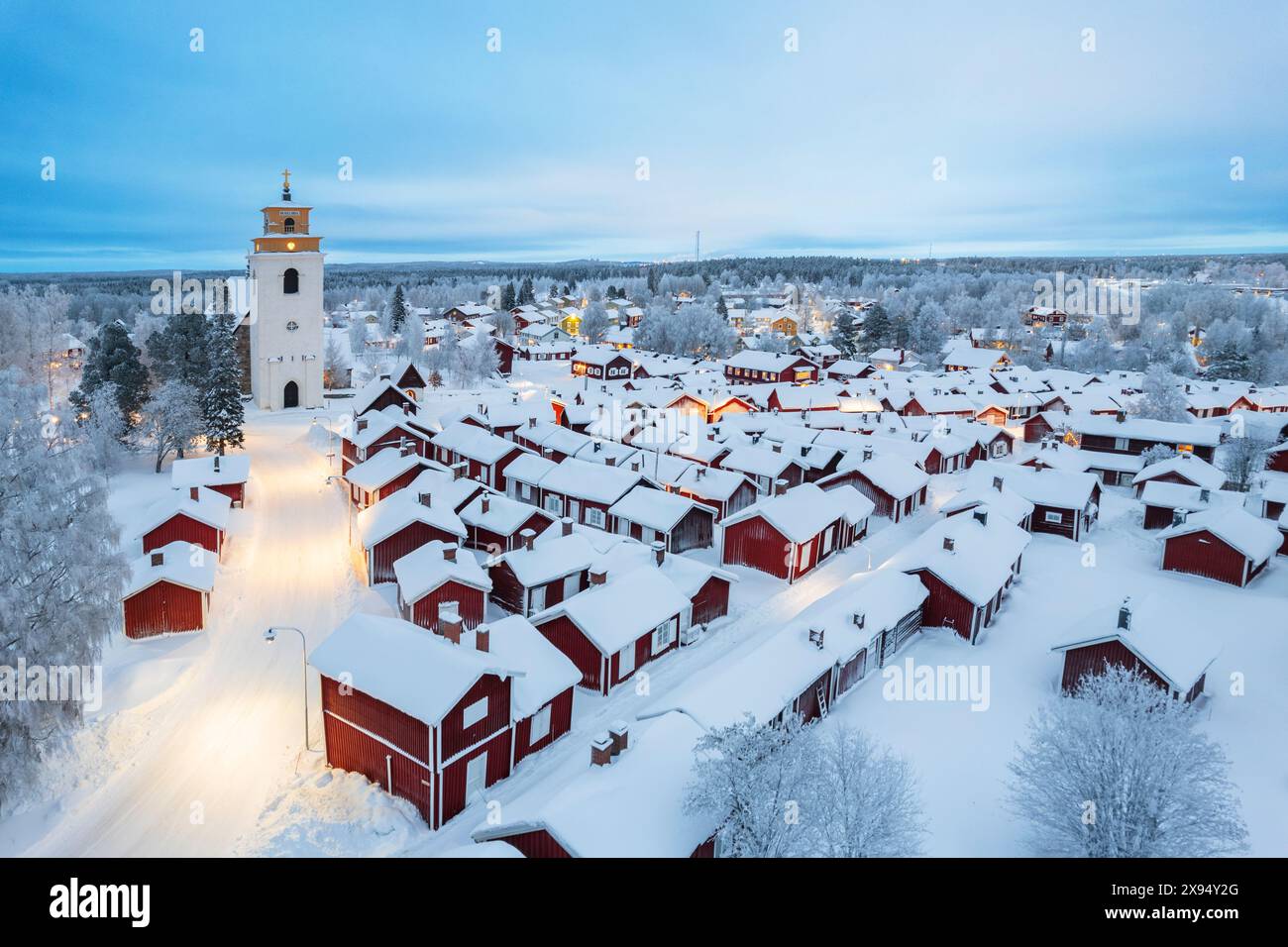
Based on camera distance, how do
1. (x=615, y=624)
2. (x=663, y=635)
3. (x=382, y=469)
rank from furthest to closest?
(x=382, y=469), (x=663, y=635), (x=615, y=624)

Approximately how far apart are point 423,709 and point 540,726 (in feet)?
14.6

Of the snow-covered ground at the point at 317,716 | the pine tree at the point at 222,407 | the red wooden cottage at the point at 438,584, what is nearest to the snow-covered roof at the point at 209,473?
the snow-covered ground at the point at 317,716

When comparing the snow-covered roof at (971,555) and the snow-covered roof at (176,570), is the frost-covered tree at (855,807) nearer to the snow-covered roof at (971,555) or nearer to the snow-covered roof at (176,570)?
the snow-covered roof at (971,555)

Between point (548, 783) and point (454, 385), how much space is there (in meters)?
61.7

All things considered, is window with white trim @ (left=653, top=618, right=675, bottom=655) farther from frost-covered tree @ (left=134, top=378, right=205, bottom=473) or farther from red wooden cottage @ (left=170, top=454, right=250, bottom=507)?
frost-covered tree @ (left=134, top=378, right=205, bottom=473)

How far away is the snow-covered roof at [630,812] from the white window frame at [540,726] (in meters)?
3.61

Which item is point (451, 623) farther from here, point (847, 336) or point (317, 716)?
point (847, 336)

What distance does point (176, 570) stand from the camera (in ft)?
89.7

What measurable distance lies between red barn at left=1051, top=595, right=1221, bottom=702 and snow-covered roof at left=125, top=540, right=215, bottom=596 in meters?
27.0

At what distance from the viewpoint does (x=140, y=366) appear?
49.2 meters

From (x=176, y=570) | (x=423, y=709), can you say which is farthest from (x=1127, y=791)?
(x=176, y=570)

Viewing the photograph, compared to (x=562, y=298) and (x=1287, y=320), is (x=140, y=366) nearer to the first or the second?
(x=562, y=298)
